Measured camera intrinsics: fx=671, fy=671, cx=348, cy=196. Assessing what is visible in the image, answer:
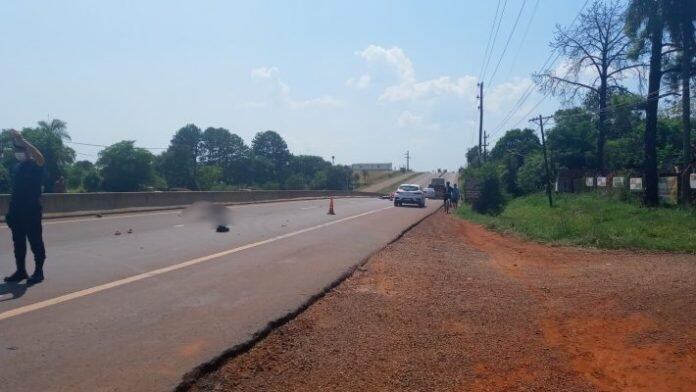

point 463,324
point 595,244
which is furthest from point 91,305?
point 595,244

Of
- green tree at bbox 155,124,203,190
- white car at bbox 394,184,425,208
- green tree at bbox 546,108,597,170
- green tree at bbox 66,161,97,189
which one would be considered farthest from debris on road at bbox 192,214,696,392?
green tree at bbox 155,124,203,190

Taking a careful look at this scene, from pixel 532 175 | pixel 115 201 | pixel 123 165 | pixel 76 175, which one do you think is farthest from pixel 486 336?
pixel 76 175

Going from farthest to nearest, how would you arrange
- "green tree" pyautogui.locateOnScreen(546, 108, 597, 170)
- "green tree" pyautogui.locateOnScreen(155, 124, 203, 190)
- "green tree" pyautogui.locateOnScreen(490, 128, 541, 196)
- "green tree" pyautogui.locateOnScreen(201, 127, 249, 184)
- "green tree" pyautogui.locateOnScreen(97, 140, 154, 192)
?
"green tree" pyautogui.locateOnScreen(201, 127, 249, 184) < "green tree" pyautogui.locateOnScreen(155, 124, 203, 190) < "green tree" pyautogui.locateOnScreen(490, 128, 541, 196) < "green tree" pyautogui.locateOnScreen(546, 108, 597, 170) < "green tree" pyautogui.locateOnScreen(97, 140, 154, 192)

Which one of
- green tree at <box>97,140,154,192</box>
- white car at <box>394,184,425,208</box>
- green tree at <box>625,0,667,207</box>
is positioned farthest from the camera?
green tree at <box>97,140,154,192</box>

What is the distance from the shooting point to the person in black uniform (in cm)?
890

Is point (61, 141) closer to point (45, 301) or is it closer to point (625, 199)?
point (625, 199)

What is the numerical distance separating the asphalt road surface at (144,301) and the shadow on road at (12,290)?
2 cm

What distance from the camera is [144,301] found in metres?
8.33

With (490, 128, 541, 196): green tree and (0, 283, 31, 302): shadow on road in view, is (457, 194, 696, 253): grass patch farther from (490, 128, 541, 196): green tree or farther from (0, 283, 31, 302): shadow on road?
(490, 128, 541, 196): green tree

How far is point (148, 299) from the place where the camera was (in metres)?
8.47

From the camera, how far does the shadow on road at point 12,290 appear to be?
324 inches

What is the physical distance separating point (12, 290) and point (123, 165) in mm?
42143

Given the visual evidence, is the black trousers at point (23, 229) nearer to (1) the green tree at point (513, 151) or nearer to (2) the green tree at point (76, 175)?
(2) the green tree at point (76, 175)

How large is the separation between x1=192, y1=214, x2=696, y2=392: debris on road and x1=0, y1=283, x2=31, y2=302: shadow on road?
3.56 metres
